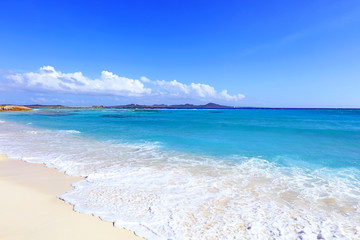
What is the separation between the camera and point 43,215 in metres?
4.59

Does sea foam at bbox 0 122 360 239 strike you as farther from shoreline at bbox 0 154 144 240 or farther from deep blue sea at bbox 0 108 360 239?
shoreline at bbox 0 154 144 240

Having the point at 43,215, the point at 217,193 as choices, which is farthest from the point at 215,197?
the point at 43,215

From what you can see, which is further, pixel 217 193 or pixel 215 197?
pixel 217 193

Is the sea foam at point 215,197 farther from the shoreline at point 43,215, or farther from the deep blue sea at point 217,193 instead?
the shoreline at point 43,215

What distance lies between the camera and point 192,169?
846cm

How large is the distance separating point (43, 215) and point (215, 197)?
4.57 metres

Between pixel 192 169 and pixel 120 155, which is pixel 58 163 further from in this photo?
pixel 192 169

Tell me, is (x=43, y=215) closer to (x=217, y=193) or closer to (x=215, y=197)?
(x=215, y=197)

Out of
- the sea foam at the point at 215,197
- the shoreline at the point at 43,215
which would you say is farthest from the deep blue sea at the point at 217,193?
the shoreline at the point at 43,215

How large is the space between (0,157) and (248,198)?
12080 millimetres

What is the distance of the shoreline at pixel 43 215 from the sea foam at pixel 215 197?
0.99ft

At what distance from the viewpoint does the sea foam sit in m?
4.28

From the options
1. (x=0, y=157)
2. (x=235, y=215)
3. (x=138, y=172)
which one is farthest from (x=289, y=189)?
(x=0, y=157)

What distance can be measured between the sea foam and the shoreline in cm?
30
